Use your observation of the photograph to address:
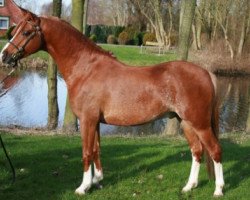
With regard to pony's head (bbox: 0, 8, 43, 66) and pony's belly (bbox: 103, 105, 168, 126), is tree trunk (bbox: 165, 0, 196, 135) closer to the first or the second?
pony's belly (bbox: 103, 105, 168, 126)

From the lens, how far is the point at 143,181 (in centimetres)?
730

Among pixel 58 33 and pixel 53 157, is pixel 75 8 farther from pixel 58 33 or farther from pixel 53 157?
pixel 58 33

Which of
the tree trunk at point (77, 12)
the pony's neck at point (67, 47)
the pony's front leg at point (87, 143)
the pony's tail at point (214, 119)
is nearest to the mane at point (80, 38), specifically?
the pony's neck at point (67, 47)

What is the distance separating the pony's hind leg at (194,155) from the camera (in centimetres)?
692

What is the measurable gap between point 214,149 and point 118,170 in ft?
6.81

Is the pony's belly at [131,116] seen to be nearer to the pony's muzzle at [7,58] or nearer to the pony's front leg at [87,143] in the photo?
the pony's front leg at [87,143]

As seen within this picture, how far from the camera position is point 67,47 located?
6652mm

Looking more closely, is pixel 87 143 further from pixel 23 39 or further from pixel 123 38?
pixel 123 38

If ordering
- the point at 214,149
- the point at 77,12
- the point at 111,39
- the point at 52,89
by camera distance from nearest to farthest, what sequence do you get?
1. the point at 214,149
2. the point at 77,12
3. the point at 52,89
4. the point at 111,39

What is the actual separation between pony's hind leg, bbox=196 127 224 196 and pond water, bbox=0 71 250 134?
21.1 feet

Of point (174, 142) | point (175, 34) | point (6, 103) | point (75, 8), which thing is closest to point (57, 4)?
point (75, 8)

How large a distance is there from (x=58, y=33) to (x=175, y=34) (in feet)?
169

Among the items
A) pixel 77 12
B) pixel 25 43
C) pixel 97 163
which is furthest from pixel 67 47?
pixel 77 12

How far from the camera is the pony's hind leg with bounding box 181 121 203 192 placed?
6918mm
